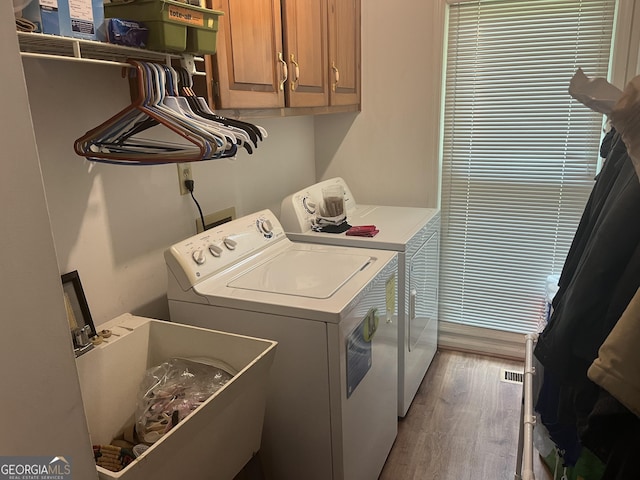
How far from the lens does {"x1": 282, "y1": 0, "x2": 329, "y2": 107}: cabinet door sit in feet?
6.39

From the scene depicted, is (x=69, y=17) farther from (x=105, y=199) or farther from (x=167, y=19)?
(x=105, y=199)

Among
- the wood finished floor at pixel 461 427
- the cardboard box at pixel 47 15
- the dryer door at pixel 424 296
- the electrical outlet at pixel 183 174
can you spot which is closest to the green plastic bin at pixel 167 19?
the cardboard box at pixel 47 15

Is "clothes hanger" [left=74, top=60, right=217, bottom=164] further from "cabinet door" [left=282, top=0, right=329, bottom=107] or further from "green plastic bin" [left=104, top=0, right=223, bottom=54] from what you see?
"cabinet door" [left=282, top=0, right=329, bottom=107]

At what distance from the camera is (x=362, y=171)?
299 centimetres

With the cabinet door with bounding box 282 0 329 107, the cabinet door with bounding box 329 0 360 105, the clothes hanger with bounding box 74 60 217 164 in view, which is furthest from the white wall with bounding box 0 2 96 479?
the cabinet door with bounding box 329 0 360 105

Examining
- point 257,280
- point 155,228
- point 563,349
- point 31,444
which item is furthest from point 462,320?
point 31,444

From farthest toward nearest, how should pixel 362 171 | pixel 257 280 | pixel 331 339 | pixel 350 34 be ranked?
1. pixel 362 171
2. pixel 350 34
3. pixel 257 280
4. pixel 331 339

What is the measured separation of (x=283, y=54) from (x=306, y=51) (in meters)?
0.21

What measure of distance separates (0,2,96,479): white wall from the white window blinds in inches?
97.1

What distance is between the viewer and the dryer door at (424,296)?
2332mm

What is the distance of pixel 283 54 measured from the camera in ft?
6.28

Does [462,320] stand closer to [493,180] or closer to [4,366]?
[493,180]

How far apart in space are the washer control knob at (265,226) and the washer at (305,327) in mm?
81

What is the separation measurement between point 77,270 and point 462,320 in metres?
2.30
